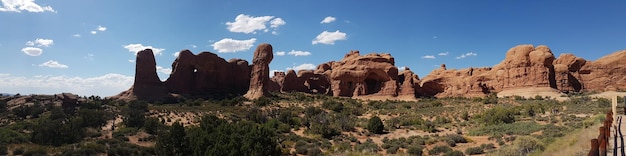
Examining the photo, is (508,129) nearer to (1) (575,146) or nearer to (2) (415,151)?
(2) (415,151)

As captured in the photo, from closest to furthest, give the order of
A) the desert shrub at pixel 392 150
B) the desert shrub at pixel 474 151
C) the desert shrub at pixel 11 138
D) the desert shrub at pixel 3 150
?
1. the desert shrub at pixel 3 150
2. the desert shrub at pixel 474 151
3. the desert shrub at pixel 392 150
4. the desert shrub at pixel 11 138

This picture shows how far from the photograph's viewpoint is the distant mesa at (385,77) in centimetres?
4941

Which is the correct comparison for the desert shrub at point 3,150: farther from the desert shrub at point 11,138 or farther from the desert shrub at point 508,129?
the desert shrub at point 508,129

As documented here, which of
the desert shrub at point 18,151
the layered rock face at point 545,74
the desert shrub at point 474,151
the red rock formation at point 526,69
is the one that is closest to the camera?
the desert shrub at point 474,151

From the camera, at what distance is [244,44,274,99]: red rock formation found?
4903 centimetres

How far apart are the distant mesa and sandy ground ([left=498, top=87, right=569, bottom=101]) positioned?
695 millimetres

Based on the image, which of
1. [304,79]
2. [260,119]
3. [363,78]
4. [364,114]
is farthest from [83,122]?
[304,79]

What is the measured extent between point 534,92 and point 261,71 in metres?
35.7

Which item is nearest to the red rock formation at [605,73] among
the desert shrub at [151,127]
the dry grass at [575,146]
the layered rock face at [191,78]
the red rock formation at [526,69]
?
the red rock formation at [526,69]

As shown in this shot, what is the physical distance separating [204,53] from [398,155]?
4276cm

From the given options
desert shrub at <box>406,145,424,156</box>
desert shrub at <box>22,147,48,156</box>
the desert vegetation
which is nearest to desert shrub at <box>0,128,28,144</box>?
the desert vegetation

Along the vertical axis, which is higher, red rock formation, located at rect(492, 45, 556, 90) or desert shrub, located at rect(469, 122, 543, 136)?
red rock formation, located at rect(492, 45, 556, 90)

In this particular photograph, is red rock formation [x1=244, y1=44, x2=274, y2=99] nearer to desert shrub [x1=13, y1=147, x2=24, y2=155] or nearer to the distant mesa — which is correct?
the distant mesa

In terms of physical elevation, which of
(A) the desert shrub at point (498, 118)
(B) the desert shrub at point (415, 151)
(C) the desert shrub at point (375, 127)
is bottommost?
(B) the desert shrub at point (415, 151)
